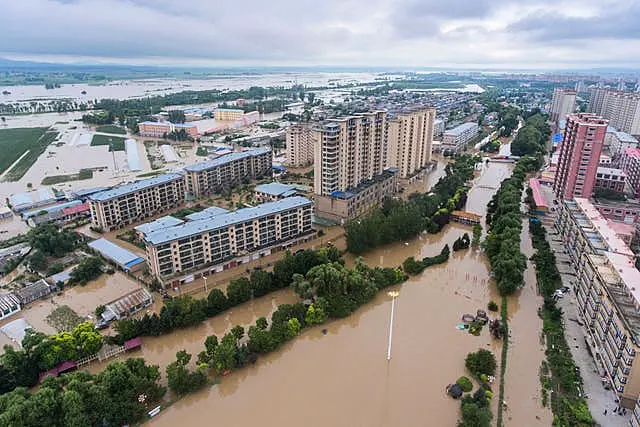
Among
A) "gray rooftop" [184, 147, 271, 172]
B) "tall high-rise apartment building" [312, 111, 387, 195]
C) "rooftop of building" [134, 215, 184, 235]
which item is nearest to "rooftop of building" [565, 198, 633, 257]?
"tall high-rise apartment building" [312, 111, 387, 195]

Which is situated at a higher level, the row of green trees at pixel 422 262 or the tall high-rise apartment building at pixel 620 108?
the tall high-rise apartment building at pixel 620 108

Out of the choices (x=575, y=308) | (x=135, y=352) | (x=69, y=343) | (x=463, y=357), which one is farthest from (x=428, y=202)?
(x=69, y=343)

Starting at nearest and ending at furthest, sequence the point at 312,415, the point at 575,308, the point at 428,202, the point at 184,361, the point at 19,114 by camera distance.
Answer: the point at 312,415
the point at 184,361
the point at 575,308
the point at 428,202
the point at 19,114

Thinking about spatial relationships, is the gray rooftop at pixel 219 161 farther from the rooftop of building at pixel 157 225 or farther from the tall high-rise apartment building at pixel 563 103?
the tall high-rise apartment building at pixel 563 103

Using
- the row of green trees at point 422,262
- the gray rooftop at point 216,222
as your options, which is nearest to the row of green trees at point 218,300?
the gray rooftop at point 216,222

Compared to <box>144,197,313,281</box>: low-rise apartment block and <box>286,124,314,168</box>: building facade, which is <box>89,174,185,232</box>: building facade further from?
<box>286,124,314,168</box>: building facade

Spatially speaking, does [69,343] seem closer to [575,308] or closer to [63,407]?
[63,407]

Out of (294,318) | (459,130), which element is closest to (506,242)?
(294,318)
